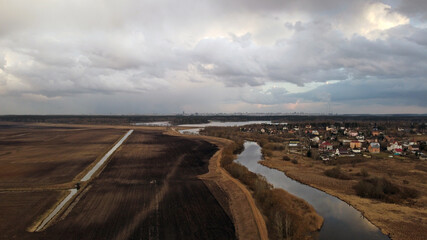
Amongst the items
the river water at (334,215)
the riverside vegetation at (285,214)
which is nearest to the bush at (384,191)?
the river water at (334,215)

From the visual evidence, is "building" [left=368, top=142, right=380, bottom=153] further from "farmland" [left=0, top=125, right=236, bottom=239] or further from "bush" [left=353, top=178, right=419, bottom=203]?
"farmland" [left=0, top=125, right=236, bottom=239]

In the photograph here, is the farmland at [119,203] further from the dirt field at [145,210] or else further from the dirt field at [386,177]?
the dirt field at [386,177]

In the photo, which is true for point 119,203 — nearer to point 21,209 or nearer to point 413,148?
point 21,209

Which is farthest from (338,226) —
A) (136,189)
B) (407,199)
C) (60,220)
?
(60,220)

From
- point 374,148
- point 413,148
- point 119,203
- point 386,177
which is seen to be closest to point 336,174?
point 386,177

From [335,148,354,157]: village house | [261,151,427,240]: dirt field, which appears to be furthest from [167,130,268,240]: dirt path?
[335,148,354,157]: village house

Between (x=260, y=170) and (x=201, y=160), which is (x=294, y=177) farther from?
(x=201, y=160)
